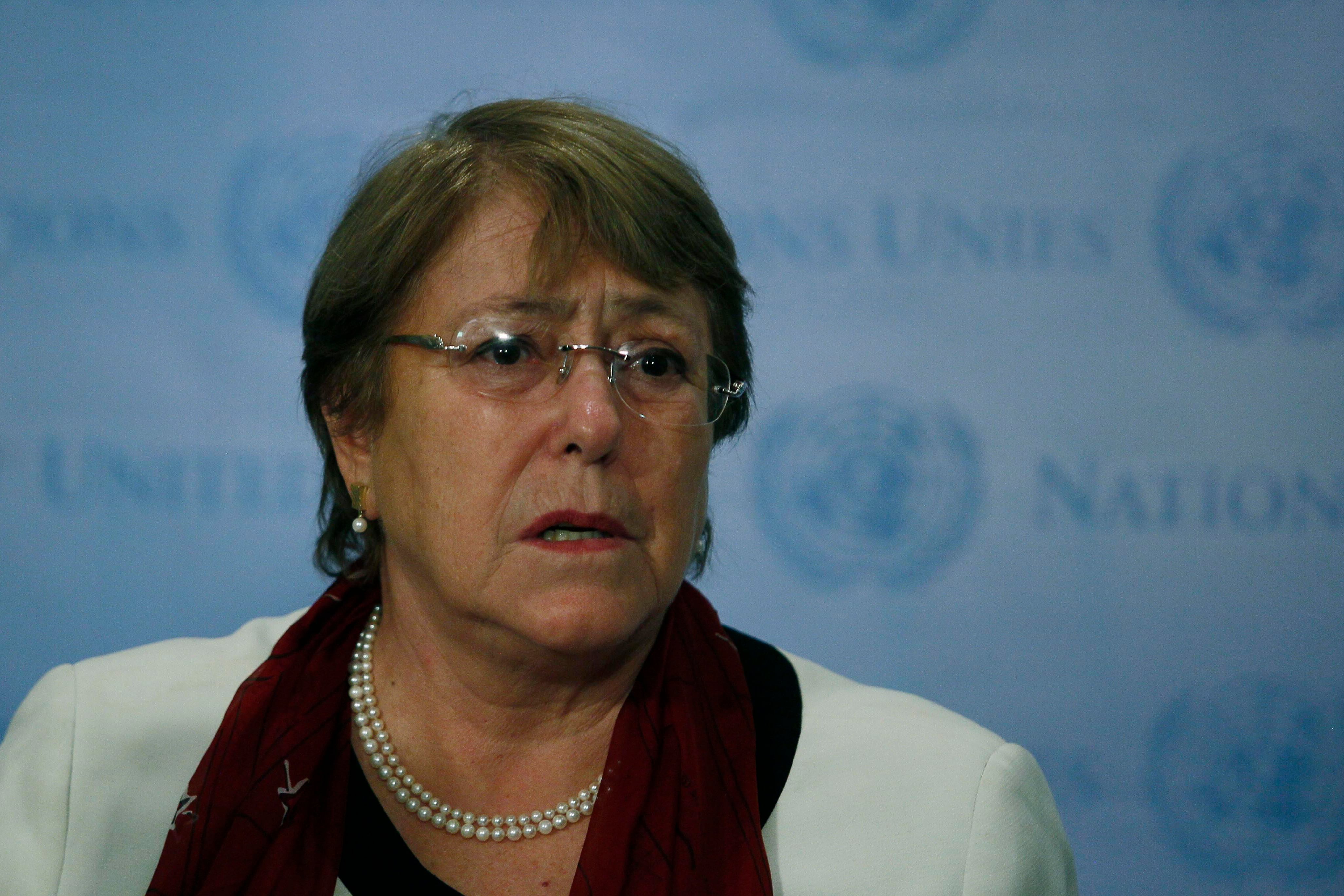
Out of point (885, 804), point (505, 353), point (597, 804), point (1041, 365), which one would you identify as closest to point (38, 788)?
point (597, 804)

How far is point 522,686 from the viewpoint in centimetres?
148

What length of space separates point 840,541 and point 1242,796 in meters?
0.96

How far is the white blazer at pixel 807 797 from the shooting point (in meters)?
1.40

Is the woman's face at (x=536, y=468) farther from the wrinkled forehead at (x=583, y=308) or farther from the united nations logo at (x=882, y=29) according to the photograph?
the united nations logo at (x=882, y=29)

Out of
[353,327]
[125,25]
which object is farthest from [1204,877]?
[125,25]

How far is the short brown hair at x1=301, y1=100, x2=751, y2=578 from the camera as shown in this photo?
1.42 m

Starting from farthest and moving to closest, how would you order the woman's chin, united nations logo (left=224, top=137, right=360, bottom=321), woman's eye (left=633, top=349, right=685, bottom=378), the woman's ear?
united nations logo (left=224, top=137, right=360, bottom=321) < the woman's ear < woman's eye (left=633, top=349, right=685, bottom=378) < the woman's chin

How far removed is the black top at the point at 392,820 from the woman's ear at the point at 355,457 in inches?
13.8

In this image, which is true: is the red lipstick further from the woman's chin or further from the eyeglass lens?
the eyeglass lens

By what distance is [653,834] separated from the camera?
1.38 meters

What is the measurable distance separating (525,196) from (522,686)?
62 centimetres

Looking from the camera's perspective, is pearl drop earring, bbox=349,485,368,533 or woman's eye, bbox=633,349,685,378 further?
pearl drop earring, bbox=349,485,368,533

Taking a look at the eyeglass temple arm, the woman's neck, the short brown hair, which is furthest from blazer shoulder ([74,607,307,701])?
the eyeglass temple arm

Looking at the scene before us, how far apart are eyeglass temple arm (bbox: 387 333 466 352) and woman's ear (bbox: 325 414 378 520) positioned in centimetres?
18
